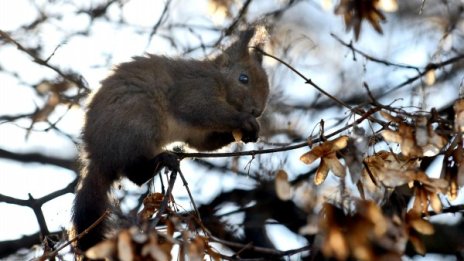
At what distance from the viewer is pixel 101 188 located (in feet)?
15.5

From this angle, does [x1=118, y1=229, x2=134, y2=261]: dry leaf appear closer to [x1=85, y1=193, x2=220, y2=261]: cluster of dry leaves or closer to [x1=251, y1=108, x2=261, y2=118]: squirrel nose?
[x1=85, y1=193, x2=220, y2=261]: cluster of dry leaves

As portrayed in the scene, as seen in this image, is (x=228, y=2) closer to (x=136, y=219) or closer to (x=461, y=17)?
(x=461, y=17)

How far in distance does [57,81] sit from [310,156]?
2993 mm

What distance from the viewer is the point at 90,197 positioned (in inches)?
184

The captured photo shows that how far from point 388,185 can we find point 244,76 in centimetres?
293

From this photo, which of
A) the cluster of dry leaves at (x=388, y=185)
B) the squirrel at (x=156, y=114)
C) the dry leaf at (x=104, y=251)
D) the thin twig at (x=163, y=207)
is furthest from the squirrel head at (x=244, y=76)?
the dry leaf at (x=104, y=251)

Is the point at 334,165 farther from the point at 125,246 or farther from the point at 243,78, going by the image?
the point at 243,78

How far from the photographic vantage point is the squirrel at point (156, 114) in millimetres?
4730

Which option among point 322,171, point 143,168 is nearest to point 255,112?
point 143,168

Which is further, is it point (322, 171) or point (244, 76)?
point (244, 76)

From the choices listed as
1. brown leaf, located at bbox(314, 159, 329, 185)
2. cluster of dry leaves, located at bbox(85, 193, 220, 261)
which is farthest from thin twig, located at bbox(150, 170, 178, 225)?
brown leaf, located at bbox(314, 159, 329, 185)

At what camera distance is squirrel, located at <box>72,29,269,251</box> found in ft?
15.5

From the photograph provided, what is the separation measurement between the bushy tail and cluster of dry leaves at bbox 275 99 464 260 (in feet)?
5.90

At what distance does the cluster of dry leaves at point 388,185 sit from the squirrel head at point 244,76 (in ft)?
7.19
